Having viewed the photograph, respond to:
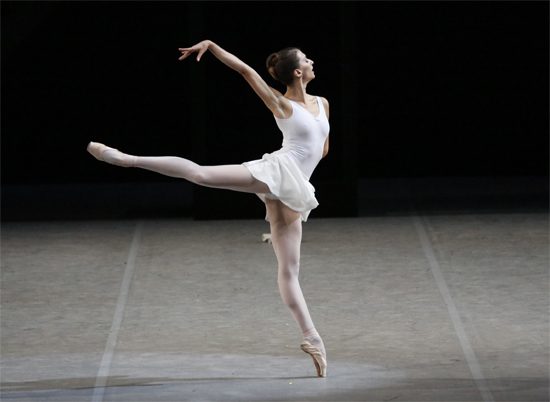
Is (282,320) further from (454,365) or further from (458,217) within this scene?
(458,217)

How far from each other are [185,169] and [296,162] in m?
0.54

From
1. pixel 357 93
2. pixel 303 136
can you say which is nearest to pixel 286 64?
pixel 303 136

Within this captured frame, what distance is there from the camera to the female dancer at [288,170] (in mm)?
4098

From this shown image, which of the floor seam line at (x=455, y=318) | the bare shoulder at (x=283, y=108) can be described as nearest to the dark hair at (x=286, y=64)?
the bare shoulder at (x=283, y=108)

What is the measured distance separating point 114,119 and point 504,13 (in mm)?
4520

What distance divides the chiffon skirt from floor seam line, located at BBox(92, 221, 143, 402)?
3.61ft

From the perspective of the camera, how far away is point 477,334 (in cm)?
486

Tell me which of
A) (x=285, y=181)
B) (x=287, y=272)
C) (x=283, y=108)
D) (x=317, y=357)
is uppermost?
(x=283, y=108)

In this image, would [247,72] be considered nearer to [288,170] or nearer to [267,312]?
[288,170]

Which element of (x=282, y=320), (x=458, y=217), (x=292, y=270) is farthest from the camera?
(x=458, y=217)

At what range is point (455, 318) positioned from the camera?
204 inches

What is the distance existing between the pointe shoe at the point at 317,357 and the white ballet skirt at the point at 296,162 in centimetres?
56

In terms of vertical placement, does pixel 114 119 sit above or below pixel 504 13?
below

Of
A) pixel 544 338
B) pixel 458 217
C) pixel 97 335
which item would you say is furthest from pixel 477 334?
pixel 458 217
